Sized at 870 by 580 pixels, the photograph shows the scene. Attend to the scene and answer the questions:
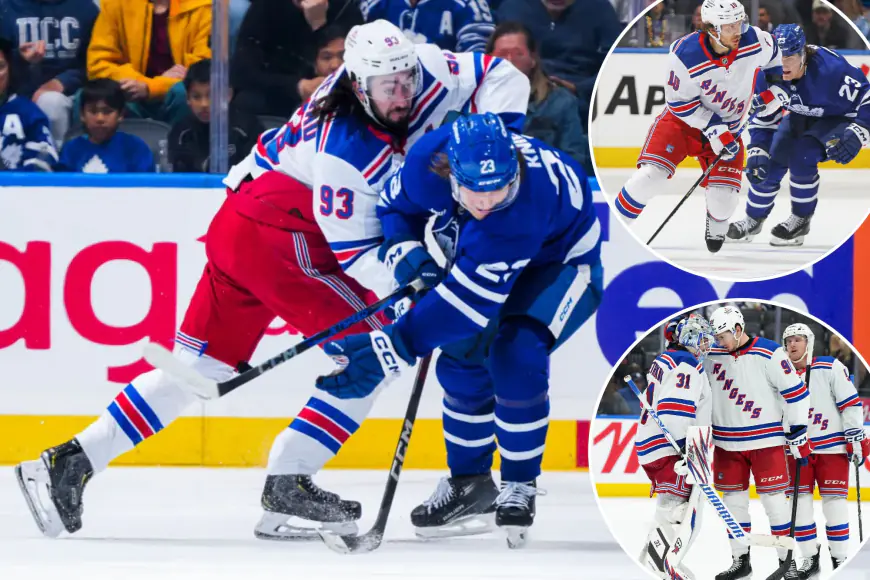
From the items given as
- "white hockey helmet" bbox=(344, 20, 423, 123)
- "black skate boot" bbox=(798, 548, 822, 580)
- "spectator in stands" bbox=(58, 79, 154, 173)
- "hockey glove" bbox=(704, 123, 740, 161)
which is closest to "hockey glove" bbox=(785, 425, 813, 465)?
"black skate boot" bbox=(798, 548, 822, 580)

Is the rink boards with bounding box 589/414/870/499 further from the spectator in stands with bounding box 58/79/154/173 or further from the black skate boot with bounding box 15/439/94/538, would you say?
the spectator in stands with bounding box 58/79/154/173

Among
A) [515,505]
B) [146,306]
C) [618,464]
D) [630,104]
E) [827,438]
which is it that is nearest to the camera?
[515,505]

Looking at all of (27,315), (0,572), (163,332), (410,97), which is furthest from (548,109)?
(0,572)

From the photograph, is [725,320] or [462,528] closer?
Result: [725,320]

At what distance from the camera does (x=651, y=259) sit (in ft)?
14.1

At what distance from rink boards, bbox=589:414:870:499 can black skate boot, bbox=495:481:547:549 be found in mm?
183

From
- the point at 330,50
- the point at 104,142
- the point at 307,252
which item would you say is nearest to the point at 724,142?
the point at 307,252

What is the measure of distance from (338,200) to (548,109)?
3.97 ft

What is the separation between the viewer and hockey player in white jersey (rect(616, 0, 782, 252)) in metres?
2.93

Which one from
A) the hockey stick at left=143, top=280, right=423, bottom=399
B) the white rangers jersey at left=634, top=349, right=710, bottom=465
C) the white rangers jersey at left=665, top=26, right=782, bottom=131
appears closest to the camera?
the white rangers jersey at left=665, top=26, right=782, bottom=131

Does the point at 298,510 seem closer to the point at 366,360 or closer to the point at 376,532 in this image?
the point at 376,532

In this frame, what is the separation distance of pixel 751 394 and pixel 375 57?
1160 mm

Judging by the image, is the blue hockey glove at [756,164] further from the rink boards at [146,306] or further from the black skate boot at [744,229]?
the rink boards at [146,306]

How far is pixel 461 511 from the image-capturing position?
3564 millimetres
